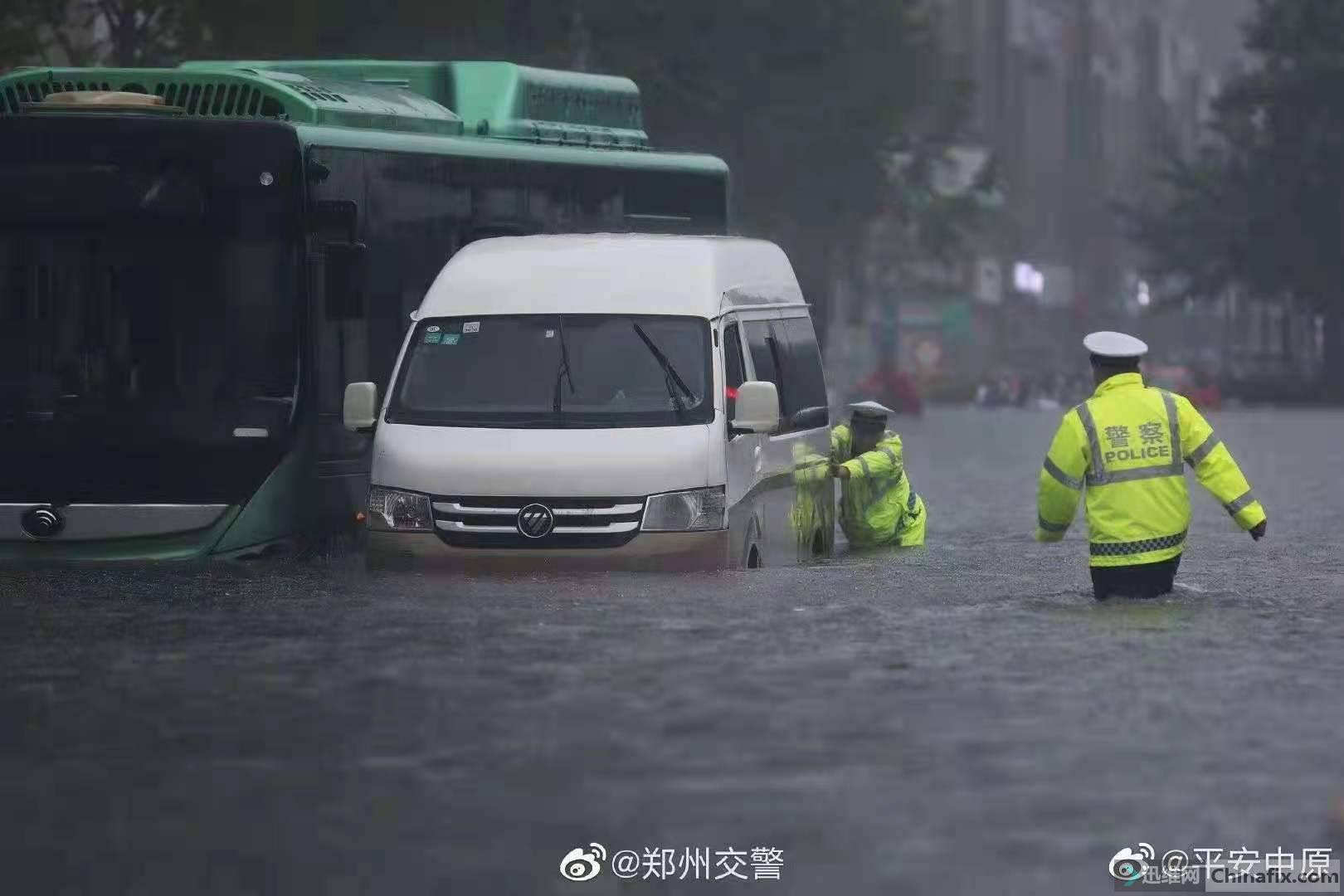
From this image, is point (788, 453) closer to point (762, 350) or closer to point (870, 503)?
point (762, 350)

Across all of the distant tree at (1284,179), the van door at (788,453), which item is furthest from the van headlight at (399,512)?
the distant tree at (1284,179)

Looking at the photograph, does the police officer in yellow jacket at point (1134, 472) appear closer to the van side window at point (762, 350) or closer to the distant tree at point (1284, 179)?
the van side window at point (762, 350)

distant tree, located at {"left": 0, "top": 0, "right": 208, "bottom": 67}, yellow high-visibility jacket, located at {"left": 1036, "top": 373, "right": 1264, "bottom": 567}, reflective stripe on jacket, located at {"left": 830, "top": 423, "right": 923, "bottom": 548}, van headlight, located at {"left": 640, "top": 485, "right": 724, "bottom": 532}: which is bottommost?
reflective stripe on jacket, located at {"left": 830, "top": 423, "right": 923, "bottom": 548}

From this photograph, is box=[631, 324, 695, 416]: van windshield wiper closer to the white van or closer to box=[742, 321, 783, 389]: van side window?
the white van

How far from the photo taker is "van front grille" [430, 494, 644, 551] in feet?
53.3

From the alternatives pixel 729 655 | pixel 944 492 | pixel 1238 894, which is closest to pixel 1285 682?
pixel 729 655

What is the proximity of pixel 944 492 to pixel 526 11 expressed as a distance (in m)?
11.3

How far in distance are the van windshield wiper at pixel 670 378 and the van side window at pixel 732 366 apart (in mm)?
215

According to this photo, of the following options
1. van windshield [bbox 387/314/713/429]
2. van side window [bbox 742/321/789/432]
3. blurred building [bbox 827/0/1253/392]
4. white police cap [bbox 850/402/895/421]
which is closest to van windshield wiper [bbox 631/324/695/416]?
van windshield [bbox 387/314/713/429]

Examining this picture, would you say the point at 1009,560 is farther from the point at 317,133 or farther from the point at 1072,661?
the point at 1072,661

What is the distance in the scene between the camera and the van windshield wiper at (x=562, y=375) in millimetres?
16906

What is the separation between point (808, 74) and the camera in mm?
54844

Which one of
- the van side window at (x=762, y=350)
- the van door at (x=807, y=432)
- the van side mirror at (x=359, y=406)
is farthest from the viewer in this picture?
the van door at (x=807, y=432)

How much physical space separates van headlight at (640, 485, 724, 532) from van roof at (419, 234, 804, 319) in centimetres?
132
